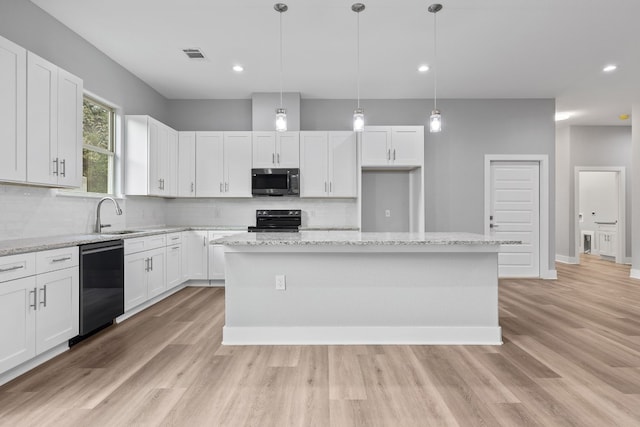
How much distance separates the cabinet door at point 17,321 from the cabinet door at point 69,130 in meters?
1.05

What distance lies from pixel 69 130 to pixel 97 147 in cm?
107

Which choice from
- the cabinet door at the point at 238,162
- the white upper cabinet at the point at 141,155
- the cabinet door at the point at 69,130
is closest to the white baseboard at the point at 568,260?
the cabinet door at the point at 238,162

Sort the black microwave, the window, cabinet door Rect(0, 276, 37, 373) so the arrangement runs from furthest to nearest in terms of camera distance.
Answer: the black microwave < the window < cabinet door Rect(0, 276, 37, 373)

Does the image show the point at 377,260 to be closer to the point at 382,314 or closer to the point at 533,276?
the point at 382,314

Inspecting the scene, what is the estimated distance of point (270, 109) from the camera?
5.44 m

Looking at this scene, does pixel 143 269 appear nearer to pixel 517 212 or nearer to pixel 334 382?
pixel 334 382

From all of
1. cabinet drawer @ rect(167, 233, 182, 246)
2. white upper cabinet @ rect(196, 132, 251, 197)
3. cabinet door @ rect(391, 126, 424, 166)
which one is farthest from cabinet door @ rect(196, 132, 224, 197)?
cabinet door @ rect(391, 126, 424, 166)

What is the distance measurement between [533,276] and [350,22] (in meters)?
4.90

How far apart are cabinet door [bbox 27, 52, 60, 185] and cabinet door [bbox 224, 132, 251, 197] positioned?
8.34ft

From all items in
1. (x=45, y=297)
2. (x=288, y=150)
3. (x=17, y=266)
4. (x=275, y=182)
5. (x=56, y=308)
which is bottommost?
(x=56, y=308)

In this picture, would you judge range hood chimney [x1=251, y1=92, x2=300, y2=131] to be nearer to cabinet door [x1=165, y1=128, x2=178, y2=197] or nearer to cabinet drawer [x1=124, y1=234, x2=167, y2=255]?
cabinet door [x1=165, y1=128, x2=178, y2=197]

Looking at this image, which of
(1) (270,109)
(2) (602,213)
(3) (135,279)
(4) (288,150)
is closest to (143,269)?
(3) (135,279)

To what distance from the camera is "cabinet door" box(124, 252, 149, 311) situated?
11.7 ft

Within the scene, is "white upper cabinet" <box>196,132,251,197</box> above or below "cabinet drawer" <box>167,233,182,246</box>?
above
